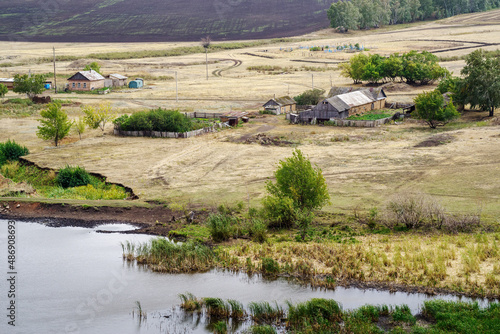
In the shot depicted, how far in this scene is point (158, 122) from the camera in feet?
192

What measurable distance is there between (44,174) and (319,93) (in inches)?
1607

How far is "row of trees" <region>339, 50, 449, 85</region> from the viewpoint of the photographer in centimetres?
8762

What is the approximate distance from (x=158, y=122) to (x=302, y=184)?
95.4 feet

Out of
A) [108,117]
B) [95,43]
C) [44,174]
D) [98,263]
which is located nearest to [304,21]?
[95,43]

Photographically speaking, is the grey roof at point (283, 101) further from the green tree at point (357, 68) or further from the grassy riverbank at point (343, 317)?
the grassy riverbank at point (343, 317)

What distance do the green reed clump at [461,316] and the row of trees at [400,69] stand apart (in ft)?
228

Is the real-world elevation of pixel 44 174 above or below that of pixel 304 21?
below

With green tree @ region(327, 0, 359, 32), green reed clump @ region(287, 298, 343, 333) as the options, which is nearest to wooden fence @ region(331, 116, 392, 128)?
green reed clump @ region(287, 298, 343, 333)

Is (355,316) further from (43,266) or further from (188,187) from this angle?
(188,187)

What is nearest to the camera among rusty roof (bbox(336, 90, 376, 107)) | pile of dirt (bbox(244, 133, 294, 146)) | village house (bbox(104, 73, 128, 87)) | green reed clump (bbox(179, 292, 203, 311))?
green reed clump (bbox(179, 292, 203, 311))

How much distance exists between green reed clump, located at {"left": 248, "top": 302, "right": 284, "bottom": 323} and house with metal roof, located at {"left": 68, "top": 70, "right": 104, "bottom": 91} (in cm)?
7833

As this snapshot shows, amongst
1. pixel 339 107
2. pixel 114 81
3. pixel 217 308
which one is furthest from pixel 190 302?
pixel 114 81

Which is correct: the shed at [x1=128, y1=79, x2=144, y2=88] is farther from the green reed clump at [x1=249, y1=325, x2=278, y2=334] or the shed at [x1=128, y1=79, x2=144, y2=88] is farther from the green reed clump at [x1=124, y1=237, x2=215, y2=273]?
the green reed clump at [x1=249, y1=325, x2=278, y2=334]

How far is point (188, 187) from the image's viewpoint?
135ft
